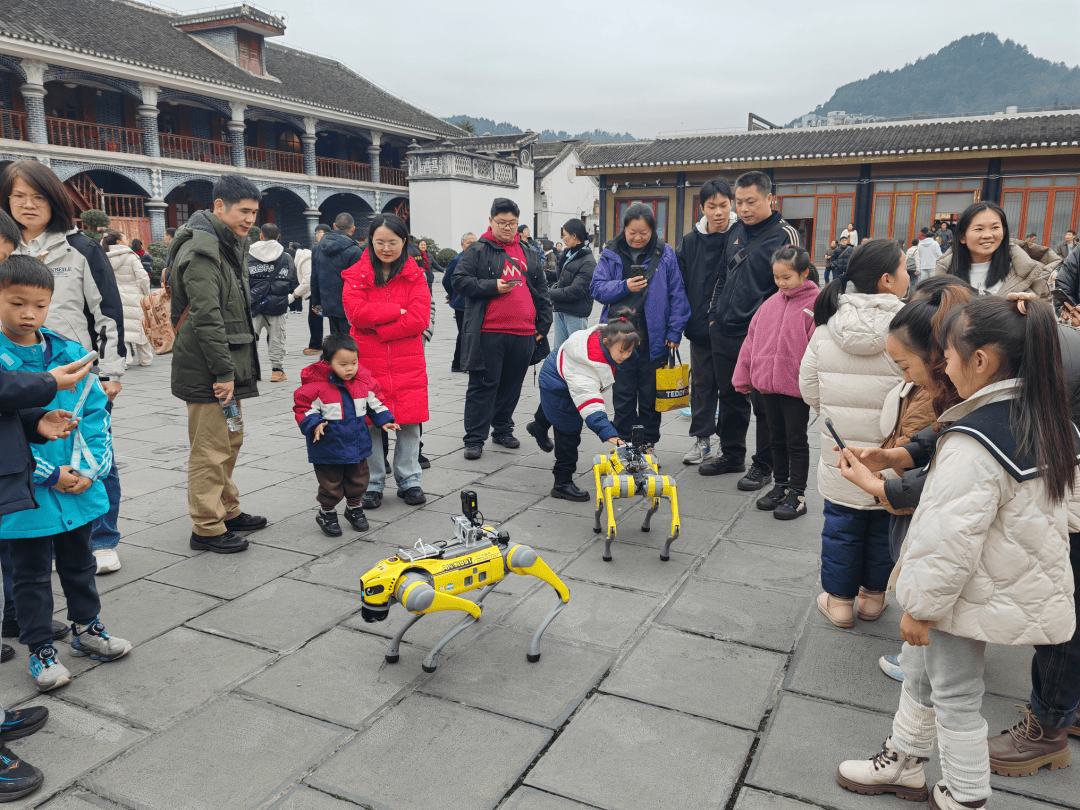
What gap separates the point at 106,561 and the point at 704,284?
12.3 feet

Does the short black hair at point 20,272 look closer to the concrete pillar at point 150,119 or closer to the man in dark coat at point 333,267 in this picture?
the man in dark coat at point 333,267

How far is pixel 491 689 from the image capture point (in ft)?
8.39

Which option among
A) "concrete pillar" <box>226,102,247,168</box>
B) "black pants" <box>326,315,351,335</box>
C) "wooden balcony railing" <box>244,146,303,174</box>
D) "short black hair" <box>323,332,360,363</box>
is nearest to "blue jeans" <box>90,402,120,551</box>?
"short black hair" <box>323,332,360,363</box>

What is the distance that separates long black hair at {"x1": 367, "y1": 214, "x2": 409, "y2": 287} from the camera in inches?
164

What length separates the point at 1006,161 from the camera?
19188mm

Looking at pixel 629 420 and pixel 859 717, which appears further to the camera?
pixel 629 420

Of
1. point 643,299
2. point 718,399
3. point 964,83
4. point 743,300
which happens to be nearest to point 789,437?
point 743,300

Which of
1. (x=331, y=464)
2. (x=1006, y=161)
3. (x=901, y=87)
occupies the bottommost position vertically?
(x=331, y=464)

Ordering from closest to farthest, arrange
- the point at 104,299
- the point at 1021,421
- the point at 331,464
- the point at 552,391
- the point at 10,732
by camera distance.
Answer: the point at 1021,421
the point at 10,732
the point at 104,299
the point at 331,464
the point at 552,391

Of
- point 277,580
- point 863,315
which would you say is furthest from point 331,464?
point 863,315

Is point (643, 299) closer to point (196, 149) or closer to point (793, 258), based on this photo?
point (793, 258)

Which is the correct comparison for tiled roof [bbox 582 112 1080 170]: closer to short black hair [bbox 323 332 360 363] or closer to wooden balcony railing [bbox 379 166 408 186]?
wooden balcony railing [bbox 379 166 408 186]

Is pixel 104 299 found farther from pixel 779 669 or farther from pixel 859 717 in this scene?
pixel 859 717

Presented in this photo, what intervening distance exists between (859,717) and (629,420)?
273 centimetres
